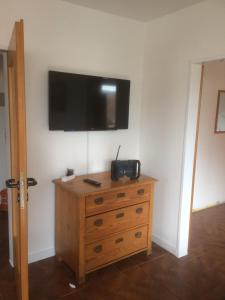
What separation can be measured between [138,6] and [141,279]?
8.02 ft

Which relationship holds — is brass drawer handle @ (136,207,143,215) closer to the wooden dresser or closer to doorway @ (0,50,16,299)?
the wooden dresser

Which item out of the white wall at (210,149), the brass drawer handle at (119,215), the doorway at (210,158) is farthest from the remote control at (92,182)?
the white wall at (210,149)

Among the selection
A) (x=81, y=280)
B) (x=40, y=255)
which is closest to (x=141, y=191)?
(x=81, y=280)

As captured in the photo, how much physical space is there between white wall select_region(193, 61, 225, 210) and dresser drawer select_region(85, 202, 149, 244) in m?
1.49

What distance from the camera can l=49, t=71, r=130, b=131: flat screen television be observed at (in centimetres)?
235

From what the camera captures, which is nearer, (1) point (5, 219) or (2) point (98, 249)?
(2) point (98, 249)

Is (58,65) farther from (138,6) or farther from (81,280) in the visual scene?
(81,280)

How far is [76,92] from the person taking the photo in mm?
2436

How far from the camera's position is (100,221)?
2289 mm

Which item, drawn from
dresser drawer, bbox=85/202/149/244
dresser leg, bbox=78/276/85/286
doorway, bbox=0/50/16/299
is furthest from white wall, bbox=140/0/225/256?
doorway, bbox=0/50/16/299

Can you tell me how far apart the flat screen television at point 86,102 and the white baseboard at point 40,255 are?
1207 millimetres

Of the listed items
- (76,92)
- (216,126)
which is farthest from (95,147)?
(216,126)

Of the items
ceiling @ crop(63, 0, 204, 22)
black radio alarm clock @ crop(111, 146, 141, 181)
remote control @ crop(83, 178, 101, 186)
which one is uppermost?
ceiling @ crop(63, 0, 204, 22)

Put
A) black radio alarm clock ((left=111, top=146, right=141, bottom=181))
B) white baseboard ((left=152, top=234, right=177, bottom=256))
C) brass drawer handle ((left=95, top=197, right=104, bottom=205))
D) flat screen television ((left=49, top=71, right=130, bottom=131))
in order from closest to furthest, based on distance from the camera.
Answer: brass drawer handle ((left=95, top=197, right=104, bottom=205)), flat screen television ((left=49, top=71, right=130, bottom=131)), black radio alarm clock ((left=111, top=146, right=141, bottom=181)), white baseboard ((left=152, top=234, right=177, bottom=256))
